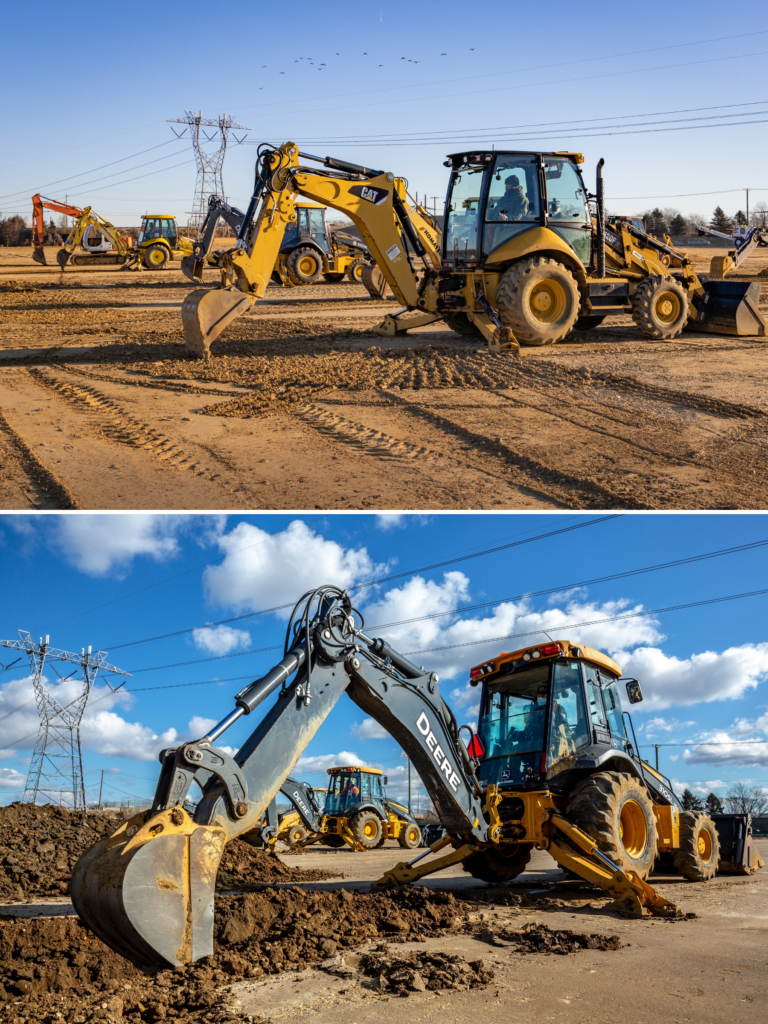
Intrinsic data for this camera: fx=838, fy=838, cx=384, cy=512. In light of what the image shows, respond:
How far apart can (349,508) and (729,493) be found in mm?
3009

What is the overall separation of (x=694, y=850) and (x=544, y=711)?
6.86 feet

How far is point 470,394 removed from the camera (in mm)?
9938

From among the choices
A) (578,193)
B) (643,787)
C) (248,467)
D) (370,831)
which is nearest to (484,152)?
(578,193)

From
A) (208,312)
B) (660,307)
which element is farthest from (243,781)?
(660,307)

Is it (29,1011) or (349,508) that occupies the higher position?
(349,508)

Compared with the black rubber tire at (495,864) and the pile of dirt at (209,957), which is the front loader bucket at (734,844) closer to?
the black rubber tire at (495,864)

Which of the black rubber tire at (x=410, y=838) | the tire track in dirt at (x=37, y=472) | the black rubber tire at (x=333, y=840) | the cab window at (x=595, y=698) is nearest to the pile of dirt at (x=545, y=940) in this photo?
the cab window at (x=595, y=698)

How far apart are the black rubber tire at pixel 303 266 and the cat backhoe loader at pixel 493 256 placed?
510 inches

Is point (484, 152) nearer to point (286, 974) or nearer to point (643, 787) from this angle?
point (643, 787)

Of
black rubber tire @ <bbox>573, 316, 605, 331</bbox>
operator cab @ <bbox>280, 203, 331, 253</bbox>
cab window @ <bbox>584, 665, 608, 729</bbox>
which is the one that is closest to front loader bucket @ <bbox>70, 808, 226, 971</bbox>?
cab window @ <bbox>584, 665, 608, 729</bbox>

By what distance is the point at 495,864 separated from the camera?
7.28 meters

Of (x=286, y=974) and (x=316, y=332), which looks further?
(x=316, y=332)

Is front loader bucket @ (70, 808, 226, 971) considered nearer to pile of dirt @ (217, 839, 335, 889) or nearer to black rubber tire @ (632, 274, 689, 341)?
pile of dirt @ (217, 839, 335, 889)

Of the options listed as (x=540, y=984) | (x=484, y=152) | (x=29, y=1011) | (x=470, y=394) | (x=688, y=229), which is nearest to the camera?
(x=29, y=1011)
